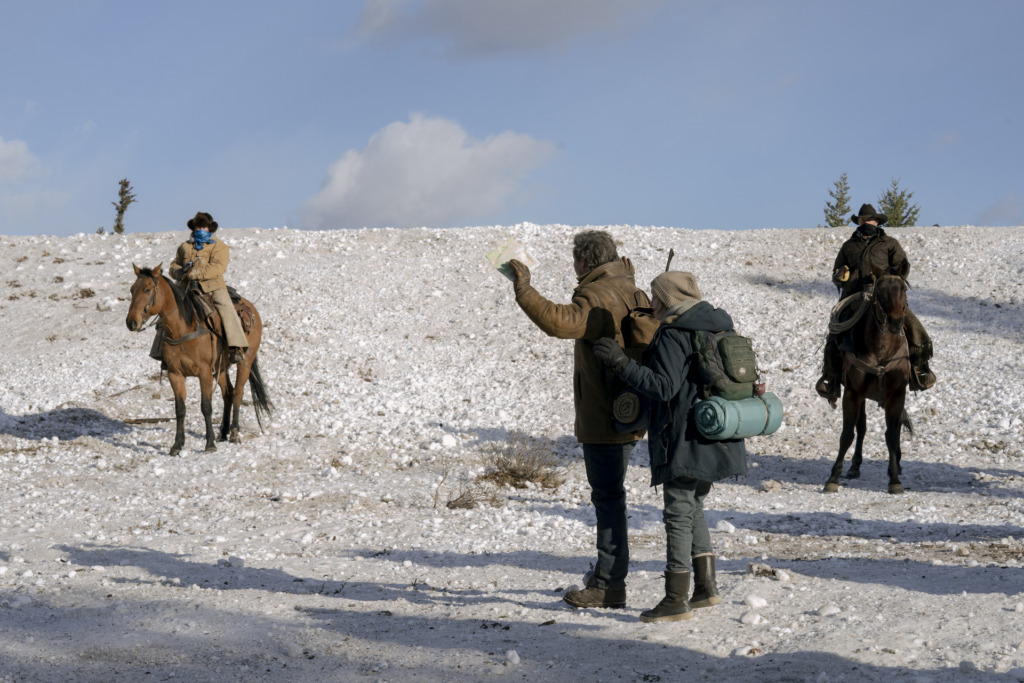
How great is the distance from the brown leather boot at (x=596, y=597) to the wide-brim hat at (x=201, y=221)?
368 inches

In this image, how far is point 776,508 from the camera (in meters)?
10.0

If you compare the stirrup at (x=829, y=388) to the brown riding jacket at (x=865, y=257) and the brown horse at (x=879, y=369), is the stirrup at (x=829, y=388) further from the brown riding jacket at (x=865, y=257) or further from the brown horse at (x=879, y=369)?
the brown riding jacket at (x=865, y=257)

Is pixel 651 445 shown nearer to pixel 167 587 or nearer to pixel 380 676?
pixel 380 676

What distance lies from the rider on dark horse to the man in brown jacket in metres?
6.75

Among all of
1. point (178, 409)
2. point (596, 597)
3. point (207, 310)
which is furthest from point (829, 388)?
point (178, 409)

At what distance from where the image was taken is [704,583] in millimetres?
5773

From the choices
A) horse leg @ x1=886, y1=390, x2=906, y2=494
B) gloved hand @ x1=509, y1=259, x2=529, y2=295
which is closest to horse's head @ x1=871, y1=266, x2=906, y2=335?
horse leg @ x1=886, y1=390, x2=906, y2=494

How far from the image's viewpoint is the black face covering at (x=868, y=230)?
11.9 meters

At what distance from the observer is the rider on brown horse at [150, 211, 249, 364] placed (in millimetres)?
13312

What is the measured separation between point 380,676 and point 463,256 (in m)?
20.9

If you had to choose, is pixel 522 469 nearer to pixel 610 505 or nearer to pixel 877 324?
pixel 877 324

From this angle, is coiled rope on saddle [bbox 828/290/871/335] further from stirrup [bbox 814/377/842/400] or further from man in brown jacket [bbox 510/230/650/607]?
man in brown jacket [bbox 510/230/650/607]

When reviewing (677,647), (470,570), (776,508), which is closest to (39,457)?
(470,570)

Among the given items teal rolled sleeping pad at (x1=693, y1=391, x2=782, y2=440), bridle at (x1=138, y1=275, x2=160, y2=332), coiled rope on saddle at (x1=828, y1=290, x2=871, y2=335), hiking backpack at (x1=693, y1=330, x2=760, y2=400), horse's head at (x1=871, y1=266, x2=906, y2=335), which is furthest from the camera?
bridle at (x1=138, y1=275, x2=160, y2=332)
